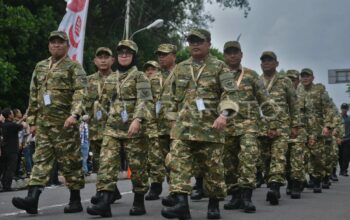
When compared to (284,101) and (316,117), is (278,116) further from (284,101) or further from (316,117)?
(316,117)

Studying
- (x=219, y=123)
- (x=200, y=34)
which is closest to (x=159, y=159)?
(x=200, y=34)

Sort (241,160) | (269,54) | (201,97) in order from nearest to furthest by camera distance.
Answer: (201,97), (241,160), (269,54)

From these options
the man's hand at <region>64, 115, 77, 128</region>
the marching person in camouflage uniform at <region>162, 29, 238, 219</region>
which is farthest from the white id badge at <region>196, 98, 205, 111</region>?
the man's hand at <region>64, 115, 77, 128</region>

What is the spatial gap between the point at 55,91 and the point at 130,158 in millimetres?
1358

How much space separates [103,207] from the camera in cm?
941

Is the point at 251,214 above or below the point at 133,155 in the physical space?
below

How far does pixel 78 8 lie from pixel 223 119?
1291 centimetres

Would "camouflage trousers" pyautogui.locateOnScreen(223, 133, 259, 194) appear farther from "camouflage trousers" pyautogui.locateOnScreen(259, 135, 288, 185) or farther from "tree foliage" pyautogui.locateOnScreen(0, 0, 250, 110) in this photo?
"tree foliage" pyautogui.locateOnScreen(0, 0, 250, 110)

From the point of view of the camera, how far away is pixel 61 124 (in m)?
10.3

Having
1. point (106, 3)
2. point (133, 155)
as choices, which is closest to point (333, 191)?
point (133, 155)

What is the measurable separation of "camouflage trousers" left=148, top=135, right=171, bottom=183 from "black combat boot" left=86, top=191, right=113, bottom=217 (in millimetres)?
3063

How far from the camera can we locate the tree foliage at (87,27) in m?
30.7

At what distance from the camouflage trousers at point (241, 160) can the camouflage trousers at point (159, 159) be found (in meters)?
1.75

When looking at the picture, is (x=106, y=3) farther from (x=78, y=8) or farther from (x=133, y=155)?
(x=133, y=155)
